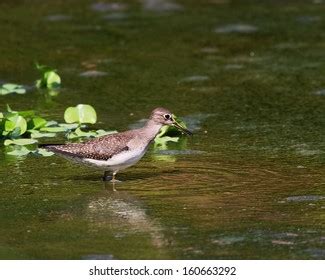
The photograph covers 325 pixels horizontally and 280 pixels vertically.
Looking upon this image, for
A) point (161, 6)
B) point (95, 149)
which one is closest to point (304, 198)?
point (95, 149)

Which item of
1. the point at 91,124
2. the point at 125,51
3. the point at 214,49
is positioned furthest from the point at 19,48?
the point at 91,124

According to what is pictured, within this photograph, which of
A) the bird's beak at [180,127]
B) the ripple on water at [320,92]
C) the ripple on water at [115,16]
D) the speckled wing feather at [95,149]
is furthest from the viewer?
the ripple on water at [115,16]

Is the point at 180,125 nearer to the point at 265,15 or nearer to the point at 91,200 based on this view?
the point at 91,200

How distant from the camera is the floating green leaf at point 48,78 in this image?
526 inches

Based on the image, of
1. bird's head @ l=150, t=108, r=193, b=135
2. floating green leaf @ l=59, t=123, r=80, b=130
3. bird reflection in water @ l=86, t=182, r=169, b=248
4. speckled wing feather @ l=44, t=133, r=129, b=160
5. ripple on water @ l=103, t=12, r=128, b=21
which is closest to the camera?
bird reflection in water @ l=86, t=182, r=169, b=248

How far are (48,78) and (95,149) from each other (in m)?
3.66

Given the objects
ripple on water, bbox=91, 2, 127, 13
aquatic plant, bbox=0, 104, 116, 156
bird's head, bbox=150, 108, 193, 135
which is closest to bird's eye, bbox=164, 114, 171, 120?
bird's head, bbox=150, 108, 193, 135

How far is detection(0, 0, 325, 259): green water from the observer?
8.21 meters

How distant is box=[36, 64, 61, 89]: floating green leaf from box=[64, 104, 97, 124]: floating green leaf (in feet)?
5.70

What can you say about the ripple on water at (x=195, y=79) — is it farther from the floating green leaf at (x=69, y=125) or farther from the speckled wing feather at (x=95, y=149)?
the speckled wing feather at (x=95, y=149)

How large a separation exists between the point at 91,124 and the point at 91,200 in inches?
111

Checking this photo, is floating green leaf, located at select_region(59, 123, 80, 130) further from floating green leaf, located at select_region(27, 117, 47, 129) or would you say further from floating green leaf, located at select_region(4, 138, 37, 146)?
floating green leaf, located at select_region(4, 138, 37, 146)

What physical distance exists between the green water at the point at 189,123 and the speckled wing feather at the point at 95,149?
0.25 metres

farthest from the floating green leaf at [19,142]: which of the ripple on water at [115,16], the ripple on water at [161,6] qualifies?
the ripple on water at [161,6]
